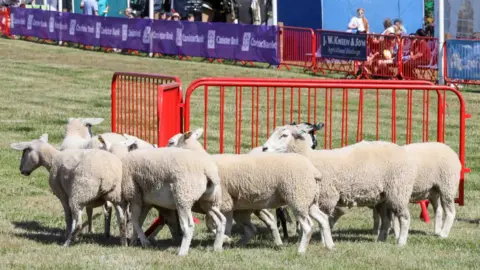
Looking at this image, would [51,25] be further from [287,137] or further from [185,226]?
[185,226]

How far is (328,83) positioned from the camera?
10578mm

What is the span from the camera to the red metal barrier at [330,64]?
25844mm

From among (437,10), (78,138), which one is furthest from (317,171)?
(437,10)

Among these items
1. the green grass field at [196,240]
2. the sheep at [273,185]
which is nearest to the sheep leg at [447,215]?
the green grass field at [196,240]

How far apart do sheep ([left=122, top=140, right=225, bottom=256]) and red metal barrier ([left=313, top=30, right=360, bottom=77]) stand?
17.0 metres

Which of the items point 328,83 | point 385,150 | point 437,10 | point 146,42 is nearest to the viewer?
point 385,150

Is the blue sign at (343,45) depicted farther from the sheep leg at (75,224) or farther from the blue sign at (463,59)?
the sheep leg at (75,224)

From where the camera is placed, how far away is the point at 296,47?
27547mm

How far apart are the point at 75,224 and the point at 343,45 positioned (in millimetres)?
17589

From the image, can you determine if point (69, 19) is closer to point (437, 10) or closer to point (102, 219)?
point (437, 10)

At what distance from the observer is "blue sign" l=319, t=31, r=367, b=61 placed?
25250 millimetres

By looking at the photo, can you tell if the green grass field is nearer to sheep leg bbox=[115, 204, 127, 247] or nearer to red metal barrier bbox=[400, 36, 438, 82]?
sheep leg bbox=[115, 204, 127, 247]

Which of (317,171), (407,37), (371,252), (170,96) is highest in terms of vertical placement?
(407,37)

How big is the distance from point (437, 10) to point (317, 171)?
1568 centimetres
